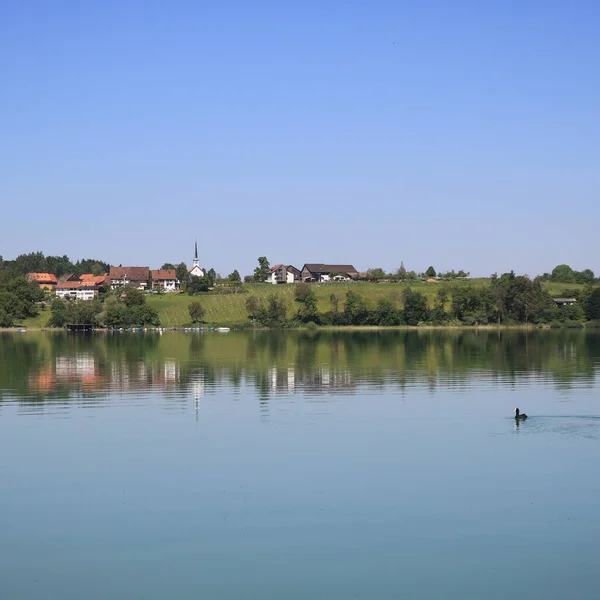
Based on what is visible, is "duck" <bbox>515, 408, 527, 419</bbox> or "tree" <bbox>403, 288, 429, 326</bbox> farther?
"tree" <bbox>403, 288, 429, 326</bbox>

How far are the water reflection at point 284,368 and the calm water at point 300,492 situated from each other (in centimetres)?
226

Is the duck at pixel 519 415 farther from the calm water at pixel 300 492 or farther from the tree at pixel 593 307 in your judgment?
the tree at pixel 593 307

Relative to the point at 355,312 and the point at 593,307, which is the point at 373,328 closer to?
the point at 355,312

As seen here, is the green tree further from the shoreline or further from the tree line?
the shoreline

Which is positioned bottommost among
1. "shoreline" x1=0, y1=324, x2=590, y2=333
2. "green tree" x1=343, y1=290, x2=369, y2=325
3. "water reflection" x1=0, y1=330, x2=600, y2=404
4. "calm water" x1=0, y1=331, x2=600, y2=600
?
"calm water" x1=0, y1=331, x2=600, y2=600

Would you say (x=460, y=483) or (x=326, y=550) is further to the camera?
(x=460, y=483)

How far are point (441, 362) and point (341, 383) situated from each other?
23.1m

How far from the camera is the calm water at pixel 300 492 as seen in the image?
71.7ft

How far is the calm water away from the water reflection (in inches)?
89.1

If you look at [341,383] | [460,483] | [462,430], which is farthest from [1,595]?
[341,383]

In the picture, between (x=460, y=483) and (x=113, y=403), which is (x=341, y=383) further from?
(x=460, y=483)

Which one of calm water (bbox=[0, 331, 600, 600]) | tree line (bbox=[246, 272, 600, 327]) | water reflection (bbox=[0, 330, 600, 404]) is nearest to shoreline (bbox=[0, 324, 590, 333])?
tree line (bbox=[246, 272, 600, 327])

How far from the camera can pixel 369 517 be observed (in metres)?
26.7

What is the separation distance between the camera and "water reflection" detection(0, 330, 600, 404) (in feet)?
207
